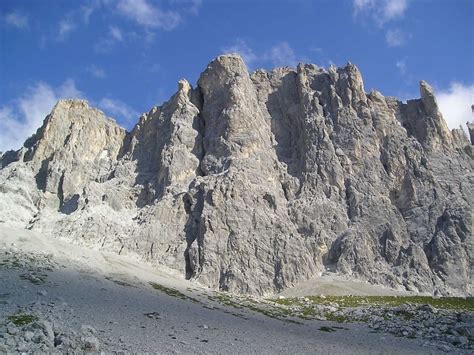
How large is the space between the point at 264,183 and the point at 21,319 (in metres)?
92.2

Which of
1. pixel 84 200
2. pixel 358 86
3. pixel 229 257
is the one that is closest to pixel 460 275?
pixel 229 257

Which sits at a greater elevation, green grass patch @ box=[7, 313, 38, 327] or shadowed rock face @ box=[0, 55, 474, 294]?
shadowed rock face @ box=[0, 55, 474, 294]

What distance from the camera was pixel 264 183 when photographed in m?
112

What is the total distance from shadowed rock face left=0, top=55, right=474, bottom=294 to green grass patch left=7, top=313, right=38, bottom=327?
6823 cm

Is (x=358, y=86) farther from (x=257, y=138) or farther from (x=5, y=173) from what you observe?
(x=5, y=173)

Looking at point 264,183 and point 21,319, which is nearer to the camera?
point 21,319

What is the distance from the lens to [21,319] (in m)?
20.9

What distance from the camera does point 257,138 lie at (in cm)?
11969

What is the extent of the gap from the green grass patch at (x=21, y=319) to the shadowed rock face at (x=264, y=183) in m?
68.2

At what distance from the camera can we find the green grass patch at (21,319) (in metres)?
20.0

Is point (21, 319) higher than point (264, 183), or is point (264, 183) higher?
point (264, 183)

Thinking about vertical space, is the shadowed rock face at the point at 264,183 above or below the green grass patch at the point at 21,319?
above

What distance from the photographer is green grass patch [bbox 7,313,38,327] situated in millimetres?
20047

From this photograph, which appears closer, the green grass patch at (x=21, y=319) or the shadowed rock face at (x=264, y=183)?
the green grass patch at (x=21, y=319)
